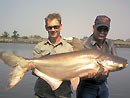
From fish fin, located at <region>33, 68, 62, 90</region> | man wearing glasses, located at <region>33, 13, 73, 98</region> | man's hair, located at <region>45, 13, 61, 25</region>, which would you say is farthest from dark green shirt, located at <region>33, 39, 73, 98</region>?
man's hair, located at <region>45, 13, 61, 25</region>

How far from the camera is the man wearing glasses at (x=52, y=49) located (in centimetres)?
414

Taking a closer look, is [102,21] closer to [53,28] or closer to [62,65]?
[53,28]

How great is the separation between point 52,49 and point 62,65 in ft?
1.83

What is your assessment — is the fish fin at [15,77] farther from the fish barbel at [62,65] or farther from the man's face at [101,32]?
the man's face at [101,32]

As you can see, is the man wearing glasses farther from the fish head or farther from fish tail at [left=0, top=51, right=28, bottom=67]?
the fish head

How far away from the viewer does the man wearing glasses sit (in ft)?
13.6

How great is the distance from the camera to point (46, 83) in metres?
4.24

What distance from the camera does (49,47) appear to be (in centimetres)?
436

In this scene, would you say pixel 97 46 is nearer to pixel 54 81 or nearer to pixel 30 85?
pixel 54 81

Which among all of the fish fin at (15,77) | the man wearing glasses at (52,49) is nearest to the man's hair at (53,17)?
the man wearing glasses at (52,49)

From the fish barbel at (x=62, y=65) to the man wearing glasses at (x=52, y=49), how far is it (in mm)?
248

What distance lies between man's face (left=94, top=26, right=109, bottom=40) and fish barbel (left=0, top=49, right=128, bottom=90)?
0.64m

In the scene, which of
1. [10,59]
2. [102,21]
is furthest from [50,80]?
[102,21]

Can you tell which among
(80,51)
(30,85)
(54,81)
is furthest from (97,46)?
(30,85)
